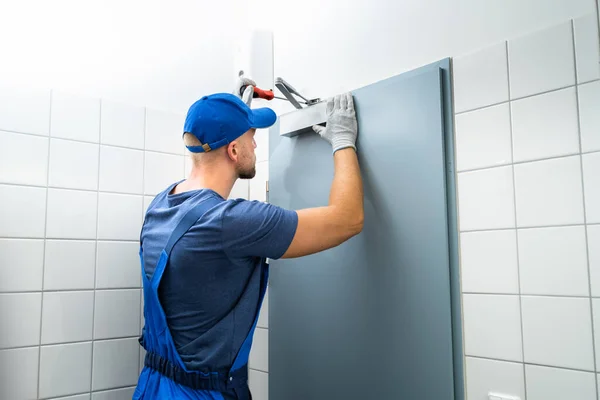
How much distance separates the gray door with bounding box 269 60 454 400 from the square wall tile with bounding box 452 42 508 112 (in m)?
0.05

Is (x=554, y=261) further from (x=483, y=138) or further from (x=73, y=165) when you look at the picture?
(x=73, y=165)

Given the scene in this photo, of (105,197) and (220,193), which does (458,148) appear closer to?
(220,193)

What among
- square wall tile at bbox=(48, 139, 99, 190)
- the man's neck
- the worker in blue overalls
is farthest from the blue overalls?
square wall tile at bbox=(48, 139, 99, 190)

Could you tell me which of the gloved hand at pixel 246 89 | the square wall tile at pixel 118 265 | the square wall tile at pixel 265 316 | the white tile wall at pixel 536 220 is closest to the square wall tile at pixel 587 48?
the white tile wall at pixel 536 220

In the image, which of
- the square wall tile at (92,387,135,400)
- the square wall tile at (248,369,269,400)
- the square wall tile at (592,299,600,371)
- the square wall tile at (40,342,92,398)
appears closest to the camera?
the square wall tile at (592,299,600,371)

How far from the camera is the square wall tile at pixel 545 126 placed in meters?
1.06

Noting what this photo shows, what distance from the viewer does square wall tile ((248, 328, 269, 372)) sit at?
174cm

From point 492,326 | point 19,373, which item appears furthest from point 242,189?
point 492,326

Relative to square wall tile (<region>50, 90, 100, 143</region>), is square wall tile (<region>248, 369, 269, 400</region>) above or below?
below

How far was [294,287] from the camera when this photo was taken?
5.22 feet

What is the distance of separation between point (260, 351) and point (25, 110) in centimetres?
115

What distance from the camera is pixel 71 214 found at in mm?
1585

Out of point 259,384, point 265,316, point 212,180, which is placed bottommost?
point 259,384

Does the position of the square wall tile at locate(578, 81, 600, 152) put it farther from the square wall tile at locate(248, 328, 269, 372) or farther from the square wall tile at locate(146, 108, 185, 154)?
the square wall tile at locate(146, 108, 185, 154)
